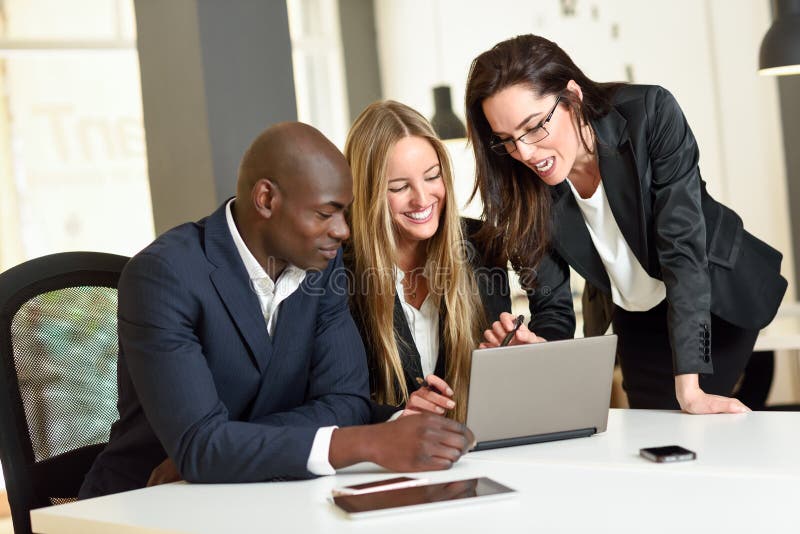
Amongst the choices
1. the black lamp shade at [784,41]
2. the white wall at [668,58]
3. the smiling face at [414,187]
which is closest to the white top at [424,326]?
the smiling face at [414,187]

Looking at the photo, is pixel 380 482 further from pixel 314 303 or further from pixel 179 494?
pixel 314 303

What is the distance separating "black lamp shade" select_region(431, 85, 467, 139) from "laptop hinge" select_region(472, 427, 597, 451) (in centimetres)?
360

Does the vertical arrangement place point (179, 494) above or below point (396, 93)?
below

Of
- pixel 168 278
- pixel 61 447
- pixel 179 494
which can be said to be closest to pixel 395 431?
pixel 179 494

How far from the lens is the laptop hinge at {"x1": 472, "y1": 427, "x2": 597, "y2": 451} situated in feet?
6.14

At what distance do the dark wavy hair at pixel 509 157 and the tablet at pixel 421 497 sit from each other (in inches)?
41.4

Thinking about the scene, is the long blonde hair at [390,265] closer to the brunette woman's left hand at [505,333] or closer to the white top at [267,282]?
the brunette woman's left hand at [505,333]

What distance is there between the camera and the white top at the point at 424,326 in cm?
259

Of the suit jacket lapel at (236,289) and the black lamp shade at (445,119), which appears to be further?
the black lamp shade at (445,119)

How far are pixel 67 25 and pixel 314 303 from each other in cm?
432

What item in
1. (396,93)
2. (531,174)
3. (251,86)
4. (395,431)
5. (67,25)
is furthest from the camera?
(396,93)

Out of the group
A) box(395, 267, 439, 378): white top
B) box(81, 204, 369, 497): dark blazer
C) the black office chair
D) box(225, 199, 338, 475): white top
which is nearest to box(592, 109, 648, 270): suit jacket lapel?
box(395, 267, 439, 378): white top

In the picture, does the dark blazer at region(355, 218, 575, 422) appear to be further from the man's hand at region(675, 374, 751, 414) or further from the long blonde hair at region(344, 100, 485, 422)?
the man's hand at region(675, 374, 751, 414)

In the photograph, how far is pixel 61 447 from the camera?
79.0 inches
